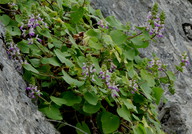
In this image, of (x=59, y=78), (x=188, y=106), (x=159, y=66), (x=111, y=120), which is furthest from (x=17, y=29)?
(x=188, y=106)

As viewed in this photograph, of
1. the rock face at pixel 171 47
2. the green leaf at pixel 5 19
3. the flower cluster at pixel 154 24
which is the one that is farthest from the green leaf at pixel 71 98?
the rock face at pixel 171 47

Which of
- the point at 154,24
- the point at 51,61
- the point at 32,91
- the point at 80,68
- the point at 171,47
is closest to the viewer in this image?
the point at 32,91

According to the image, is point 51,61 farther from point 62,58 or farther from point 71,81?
point 71,81

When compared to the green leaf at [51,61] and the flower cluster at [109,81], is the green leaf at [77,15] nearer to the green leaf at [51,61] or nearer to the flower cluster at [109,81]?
the green leaf at [51,61]

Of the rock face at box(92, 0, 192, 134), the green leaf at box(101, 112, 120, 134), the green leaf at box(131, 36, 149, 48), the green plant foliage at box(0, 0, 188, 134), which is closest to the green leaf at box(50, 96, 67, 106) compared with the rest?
the green plant foliage at box(0, 0, 188, 134)

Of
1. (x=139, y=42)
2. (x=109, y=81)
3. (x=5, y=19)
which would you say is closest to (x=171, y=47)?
(x=139, y=42)

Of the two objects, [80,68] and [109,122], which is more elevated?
[80,68]
